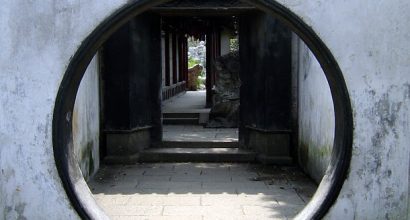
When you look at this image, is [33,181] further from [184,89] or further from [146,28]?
[184,89]

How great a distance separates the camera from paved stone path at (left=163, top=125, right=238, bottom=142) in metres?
11.0

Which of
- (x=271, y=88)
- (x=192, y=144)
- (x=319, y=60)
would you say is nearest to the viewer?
(x=319, y=60)

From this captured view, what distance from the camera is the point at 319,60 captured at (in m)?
4.41

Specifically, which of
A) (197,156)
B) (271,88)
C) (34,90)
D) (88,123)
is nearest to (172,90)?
(197,156)

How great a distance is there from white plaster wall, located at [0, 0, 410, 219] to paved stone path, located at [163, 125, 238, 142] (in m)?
6.32

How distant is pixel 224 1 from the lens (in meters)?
9.59

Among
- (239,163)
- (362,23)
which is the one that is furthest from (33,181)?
(239,163)

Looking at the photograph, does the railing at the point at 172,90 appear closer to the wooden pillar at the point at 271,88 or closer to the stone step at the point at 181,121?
the stone step at the point at 181,121

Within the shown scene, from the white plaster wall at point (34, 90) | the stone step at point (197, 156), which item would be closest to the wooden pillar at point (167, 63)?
the stone step at point (197, 156)

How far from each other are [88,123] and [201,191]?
2018mm

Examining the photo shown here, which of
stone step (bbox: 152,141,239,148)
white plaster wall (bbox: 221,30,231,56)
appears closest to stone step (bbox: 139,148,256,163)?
stone step (bbox: 152,141,239,148)

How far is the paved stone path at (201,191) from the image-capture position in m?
6.61

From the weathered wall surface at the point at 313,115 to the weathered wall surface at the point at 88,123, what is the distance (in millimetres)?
3278

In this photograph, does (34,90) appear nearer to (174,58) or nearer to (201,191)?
(201,191)
